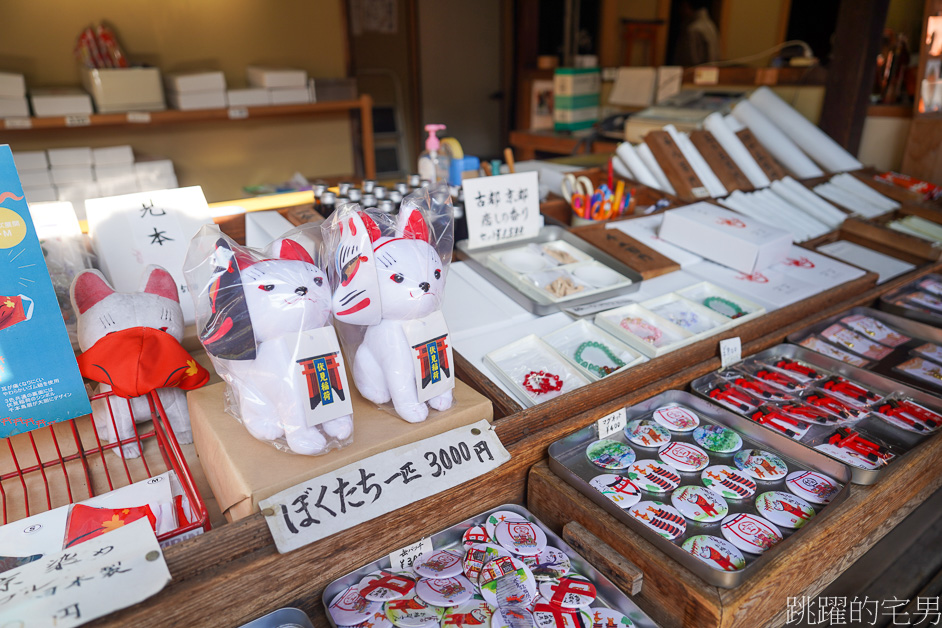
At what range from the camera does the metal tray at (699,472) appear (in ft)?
2.89

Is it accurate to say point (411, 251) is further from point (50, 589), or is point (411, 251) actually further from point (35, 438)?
point (35, 438)

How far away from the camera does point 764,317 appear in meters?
1.56

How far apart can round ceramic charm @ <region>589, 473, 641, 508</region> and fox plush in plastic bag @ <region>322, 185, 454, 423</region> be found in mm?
317

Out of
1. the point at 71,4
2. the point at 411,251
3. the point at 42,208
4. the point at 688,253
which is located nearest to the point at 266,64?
the point at 71,4

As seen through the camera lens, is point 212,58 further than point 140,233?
Yes

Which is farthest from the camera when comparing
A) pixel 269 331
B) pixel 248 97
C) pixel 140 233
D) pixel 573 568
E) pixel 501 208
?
pixel 248 97

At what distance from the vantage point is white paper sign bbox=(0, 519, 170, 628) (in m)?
0.71

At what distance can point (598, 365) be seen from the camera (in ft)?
4.44

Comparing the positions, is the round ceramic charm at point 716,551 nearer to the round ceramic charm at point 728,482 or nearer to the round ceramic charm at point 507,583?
the round ceramic charm at point 728,482

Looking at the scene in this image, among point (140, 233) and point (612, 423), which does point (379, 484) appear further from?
point (140, 233)

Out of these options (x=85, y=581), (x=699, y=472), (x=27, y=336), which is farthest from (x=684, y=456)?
(x=27, y=336)

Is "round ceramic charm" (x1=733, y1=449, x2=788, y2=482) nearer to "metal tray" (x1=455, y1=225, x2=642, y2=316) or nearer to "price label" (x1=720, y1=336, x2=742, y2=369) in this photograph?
"price label" (x1=720, y1=336, x2=742, y2=369)

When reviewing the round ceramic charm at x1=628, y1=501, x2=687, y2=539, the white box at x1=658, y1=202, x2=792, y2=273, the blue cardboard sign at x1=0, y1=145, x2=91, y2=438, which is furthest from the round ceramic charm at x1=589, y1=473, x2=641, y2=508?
the white box at x1=658, y1=202, x2=792, y2=273

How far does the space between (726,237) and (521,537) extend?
138 centimetres
